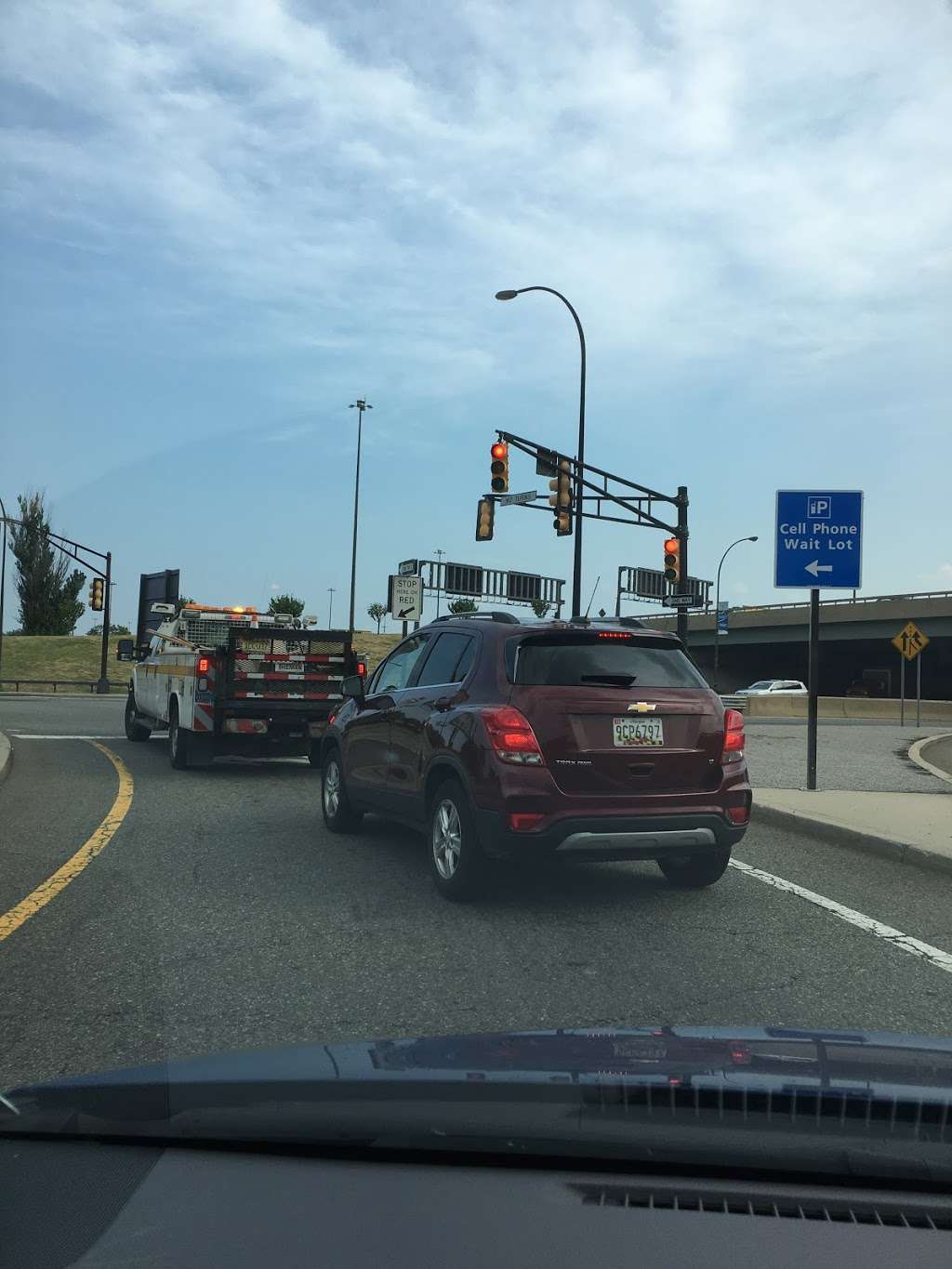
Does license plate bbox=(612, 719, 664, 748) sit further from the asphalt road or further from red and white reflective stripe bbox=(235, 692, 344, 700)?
red and white reflective stripe bbox=(235, 692, 344, 700)

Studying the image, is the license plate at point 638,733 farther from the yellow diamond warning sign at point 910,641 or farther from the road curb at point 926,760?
the yellow diamond warning sign at point 910,641

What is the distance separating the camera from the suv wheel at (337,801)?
9.25m

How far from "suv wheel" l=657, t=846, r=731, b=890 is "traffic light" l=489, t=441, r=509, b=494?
1519cm

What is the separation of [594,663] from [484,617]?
1.02 meters

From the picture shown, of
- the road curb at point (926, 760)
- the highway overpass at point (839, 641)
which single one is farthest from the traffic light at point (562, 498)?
the highway overpass at point (839, 641)

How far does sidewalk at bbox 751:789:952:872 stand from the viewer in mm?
9070

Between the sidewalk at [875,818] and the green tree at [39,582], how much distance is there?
2975 inches

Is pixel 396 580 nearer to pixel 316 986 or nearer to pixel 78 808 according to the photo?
pixel 78 808

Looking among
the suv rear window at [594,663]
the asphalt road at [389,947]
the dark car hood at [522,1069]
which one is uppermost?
the suv rear window at [594,663]

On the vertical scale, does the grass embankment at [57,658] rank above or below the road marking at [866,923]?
above

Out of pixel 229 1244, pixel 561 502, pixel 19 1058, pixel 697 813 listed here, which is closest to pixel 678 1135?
pixel 229 1244

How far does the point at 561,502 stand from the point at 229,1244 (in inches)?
854

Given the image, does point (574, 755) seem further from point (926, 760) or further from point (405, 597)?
point (405, 597)

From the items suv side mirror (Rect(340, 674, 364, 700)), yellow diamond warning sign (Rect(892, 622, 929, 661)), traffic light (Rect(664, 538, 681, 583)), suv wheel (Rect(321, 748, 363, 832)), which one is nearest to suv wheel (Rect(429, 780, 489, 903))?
suv side mirror (Rect(340, 674, 364, 700))
